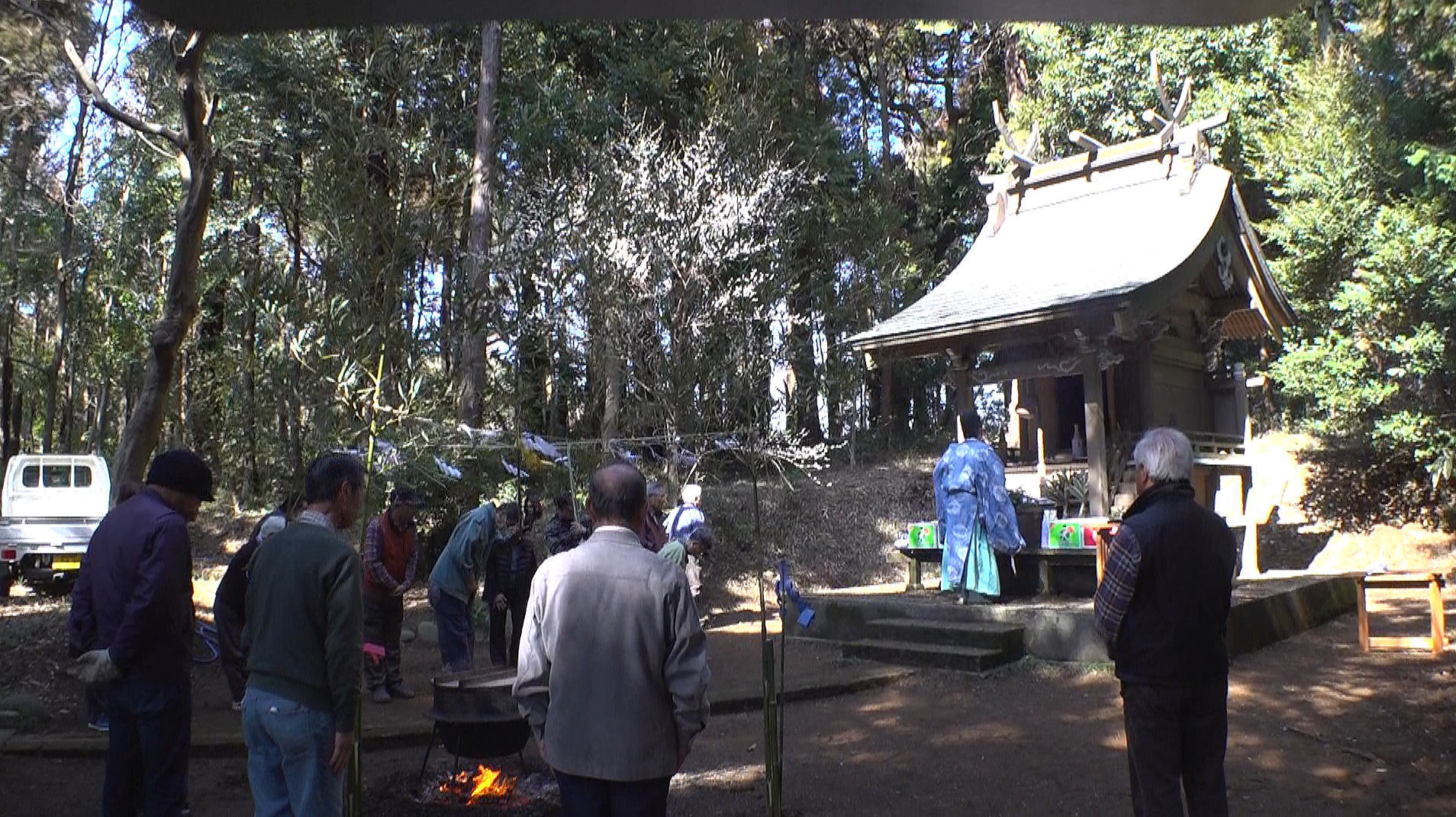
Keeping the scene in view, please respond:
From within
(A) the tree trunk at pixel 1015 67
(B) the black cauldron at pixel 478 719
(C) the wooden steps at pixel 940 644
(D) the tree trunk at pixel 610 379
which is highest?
(A) the tree trunk at pixel 1015 67

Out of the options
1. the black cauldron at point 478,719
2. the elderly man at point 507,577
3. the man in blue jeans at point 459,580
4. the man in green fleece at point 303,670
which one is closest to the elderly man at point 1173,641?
the man in green fleece at point 303,670

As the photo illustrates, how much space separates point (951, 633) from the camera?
8.84 meters

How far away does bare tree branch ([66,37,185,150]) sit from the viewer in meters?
8.84

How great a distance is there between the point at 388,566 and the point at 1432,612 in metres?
8.39

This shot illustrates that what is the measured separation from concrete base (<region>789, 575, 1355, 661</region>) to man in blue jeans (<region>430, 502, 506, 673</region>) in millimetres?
3745

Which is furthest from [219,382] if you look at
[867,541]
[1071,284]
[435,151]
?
[1071,284]

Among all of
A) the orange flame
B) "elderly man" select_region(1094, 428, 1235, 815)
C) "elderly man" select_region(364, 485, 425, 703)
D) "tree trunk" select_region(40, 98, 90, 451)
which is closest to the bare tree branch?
"elderly man" select_region(364, 485, 425, 703)

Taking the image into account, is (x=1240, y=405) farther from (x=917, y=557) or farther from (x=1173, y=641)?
(x=1173, y=641)

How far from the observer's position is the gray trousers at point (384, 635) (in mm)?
7578

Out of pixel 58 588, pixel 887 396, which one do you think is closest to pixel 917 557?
pixel 887 396

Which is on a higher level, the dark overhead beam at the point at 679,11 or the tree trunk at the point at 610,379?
the tree trunk at the point at 610,379

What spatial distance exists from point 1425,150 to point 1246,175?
637 centimetres

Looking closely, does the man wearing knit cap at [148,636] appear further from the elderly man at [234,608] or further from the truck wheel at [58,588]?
the truck wheel at [58,588]

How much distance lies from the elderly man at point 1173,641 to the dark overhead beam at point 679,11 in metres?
1.65
